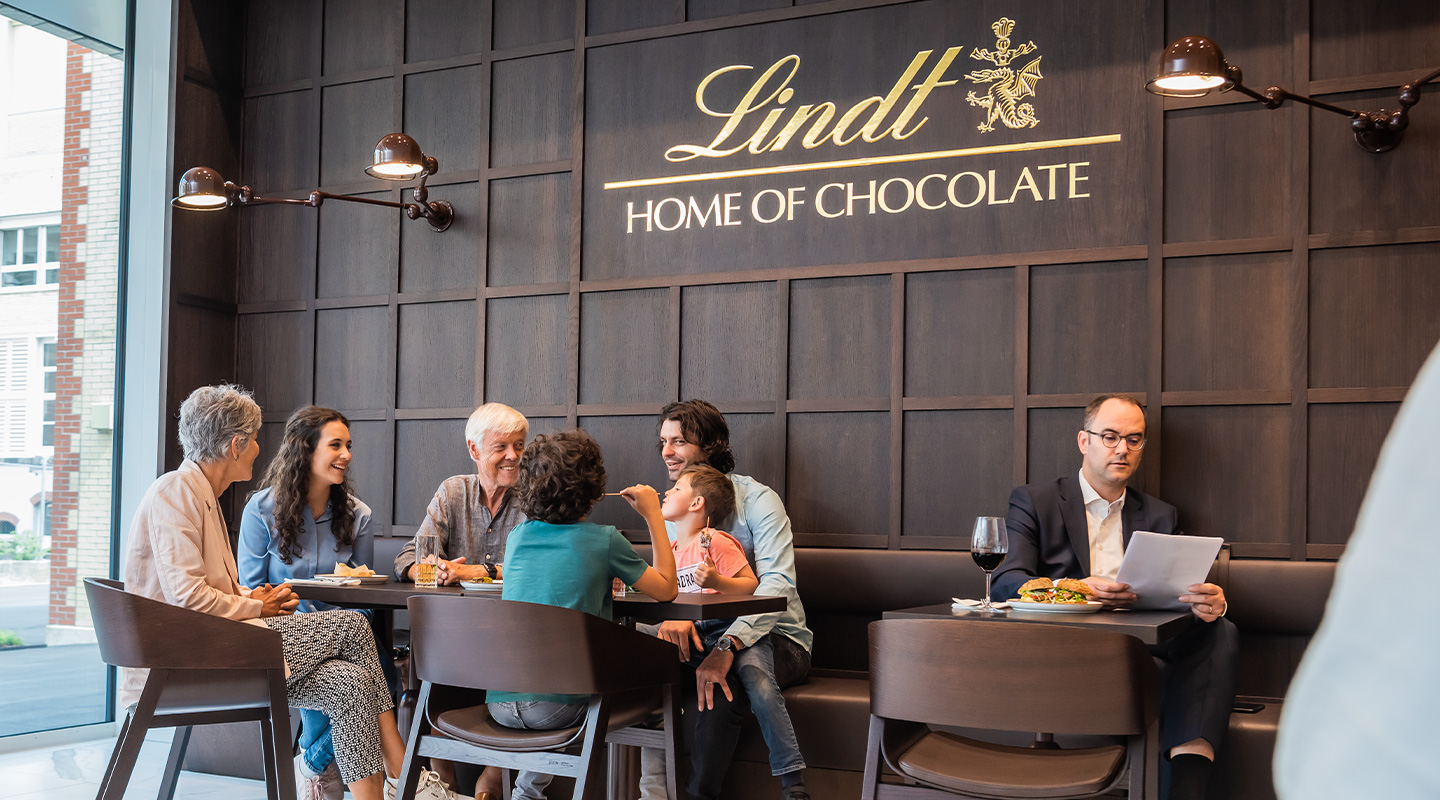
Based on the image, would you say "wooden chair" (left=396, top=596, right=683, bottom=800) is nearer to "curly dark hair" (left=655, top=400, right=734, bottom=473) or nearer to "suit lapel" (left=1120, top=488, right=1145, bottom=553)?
"curly dark hair" (left=655, top=400, right=734, bottom=473)

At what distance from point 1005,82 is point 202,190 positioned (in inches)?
126

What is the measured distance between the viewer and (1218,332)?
4059mm

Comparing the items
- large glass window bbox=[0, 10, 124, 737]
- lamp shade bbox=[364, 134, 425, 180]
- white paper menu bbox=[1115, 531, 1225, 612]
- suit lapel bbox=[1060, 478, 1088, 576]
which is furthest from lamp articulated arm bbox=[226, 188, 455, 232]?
white paper menu bbox=[1115, 531, 1225, 612]

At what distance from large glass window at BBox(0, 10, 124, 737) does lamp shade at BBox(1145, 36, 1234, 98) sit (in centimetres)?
465

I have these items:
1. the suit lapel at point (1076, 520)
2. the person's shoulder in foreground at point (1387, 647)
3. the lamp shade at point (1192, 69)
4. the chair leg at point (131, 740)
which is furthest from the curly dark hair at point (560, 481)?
the person's shoulder in foreground at point (1387, 647)

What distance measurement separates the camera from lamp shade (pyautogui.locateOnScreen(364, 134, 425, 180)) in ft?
14.9

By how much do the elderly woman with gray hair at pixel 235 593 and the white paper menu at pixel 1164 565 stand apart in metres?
2.21

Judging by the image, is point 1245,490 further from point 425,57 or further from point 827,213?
point 425,57

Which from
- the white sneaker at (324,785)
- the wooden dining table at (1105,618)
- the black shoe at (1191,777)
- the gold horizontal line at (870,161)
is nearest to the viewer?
the wooden dining table at (1105,618)

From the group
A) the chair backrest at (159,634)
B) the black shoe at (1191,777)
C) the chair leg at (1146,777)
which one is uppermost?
the chair backrest at (159,634)

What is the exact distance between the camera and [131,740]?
3.03 m

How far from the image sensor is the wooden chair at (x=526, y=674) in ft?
9.09

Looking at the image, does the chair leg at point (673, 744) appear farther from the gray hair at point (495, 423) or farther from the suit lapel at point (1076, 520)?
the gray hair at point (495, 423)

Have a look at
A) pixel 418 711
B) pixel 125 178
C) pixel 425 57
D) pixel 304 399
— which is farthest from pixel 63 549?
pixel 418 711
